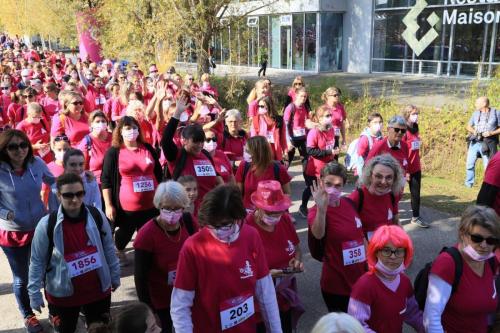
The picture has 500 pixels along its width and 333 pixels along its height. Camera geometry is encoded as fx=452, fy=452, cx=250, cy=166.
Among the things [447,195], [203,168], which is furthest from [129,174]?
[447,195]

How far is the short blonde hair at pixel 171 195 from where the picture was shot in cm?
333

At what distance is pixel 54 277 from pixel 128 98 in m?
5.71

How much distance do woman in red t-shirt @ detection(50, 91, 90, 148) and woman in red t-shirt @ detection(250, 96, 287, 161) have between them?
9.34 ft

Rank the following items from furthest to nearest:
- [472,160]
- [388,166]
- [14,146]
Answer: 1. [472,160]
2. [14,146]
3. [388,166]

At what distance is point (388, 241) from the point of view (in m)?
2.80

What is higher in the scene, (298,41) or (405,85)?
(298,41)

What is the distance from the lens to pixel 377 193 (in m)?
4.00

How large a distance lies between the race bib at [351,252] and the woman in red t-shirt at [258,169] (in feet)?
4.33

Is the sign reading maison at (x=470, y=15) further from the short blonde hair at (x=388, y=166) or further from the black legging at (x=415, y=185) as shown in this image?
the short blonde hair at (x=388, y=166)

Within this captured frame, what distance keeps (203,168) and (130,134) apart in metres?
0.90

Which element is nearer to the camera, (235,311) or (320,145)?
(235,311)

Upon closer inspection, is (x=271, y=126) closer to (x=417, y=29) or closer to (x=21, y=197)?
(x=21, y=197)

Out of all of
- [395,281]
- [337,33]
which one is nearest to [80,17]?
[337,33]

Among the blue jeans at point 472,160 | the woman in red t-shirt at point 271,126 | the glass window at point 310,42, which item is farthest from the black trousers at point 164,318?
the glass window at point 310,42
